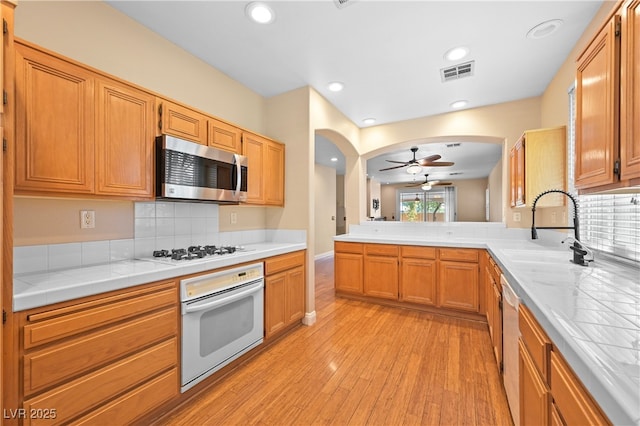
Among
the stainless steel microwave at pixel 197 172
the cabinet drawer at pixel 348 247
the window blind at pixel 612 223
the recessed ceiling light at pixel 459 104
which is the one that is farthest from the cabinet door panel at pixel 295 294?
the recessed ceiling light at pixel 459 104

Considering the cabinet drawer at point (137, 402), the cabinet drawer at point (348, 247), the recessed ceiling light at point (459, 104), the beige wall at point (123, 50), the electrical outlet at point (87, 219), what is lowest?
the cabinet drawer at point (137, 402)

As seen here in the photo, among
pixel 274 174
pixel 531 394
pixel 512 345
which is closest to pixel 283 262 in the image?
pixel 274 174

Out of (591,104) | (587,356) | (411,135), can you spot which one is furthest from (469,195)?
(587,356)

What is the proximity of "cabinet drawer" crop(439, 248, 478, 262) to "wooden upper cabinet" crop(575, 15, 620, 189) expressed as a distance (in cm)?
164

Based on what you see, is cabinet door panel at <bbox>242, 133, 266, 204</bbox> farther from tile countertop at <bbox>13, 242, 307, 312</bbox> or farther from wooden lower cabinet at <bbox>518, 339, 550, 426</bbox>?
wooden lower cabinet at <bbox>518, 339, 550, 426</bbox>

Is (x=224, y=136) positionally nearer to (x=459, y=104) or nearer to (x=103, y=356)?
(x=103, y=356)

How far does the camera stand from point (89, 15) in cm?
178

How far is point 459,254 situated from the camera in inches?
Answer: 123

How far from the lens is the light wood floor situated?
161 centimetres

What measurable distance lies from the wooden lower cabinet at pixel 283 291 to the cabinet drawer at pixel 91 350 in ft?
3.13

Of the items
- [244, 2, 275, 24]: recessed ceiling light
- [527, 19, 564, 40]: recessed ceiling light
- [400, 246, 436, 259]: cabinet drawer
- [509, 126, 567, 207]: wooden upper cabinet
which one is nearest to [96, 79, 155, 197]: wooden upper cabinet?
[244, 2, 275, 24]: recessed ceiling light

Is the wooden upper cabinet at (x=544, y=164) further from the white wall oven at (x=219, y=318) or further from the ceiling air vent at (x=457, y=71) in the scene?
the white wall oven at (x=219, y=318)

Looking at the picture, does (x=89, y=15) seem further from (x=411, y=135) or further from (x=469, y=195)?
(x=469, y=195)

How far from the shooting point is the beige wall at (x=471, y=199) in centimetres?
1018
